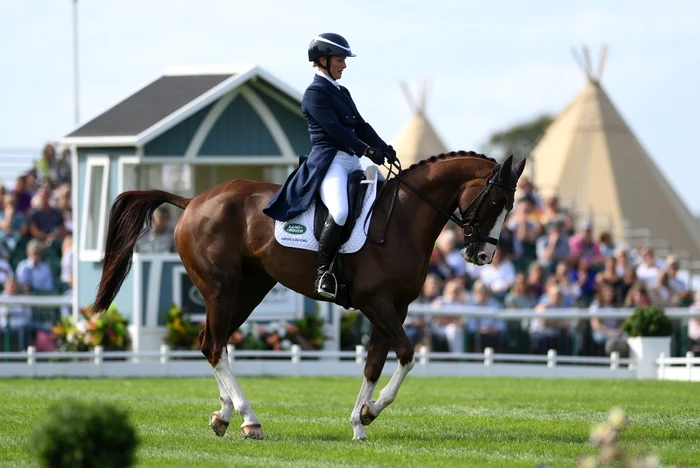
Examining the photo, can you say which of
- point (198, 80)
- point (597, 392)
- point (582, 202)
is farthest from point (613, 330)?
point (582, 202)

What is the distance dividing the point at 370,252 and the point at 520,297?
11.5 meters

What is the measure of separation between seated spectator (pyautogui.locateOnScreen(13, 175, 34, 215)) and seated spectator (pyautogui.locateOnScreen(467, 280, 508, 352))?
26.4 feet

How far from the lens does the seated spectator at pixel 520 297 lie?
21.8 meters

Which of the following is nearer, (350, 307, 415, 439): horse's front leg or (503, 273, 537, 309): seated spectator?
(350, 307, 415, 439): horse's front leg

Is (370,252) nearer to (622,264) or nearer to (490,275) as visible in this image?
(490,275)

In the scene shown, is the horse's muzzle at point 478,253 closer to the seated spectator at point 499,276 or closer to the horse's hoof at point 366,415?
the horse's hoof at point 366,415

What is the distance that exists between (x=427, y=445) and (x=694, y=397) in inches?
212

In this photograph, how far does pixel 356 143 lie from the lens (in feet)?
35.3

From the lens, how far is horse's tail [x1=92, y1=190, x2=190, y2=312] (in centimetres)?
1213

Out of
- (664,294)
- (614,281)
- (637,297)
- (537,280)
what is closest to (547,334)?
(537,280)

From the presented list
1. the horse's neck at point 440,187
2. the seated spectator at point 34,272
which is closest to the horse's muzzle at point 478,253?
the horse's neck at point 440,187

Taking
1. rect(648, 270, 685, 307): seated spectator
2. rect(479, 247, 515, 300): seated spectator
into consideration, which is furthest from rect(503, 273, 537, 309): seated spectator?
rect(648, 270, 685, 307): seated spectator

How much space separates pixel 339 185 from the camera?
1080 cm

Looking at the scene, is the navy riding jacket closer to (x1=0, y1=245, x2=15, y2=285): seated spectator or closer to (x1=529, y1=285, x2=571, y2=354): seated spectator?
(x1=529, y1=285, x2=571, y2=354): seated spectator
